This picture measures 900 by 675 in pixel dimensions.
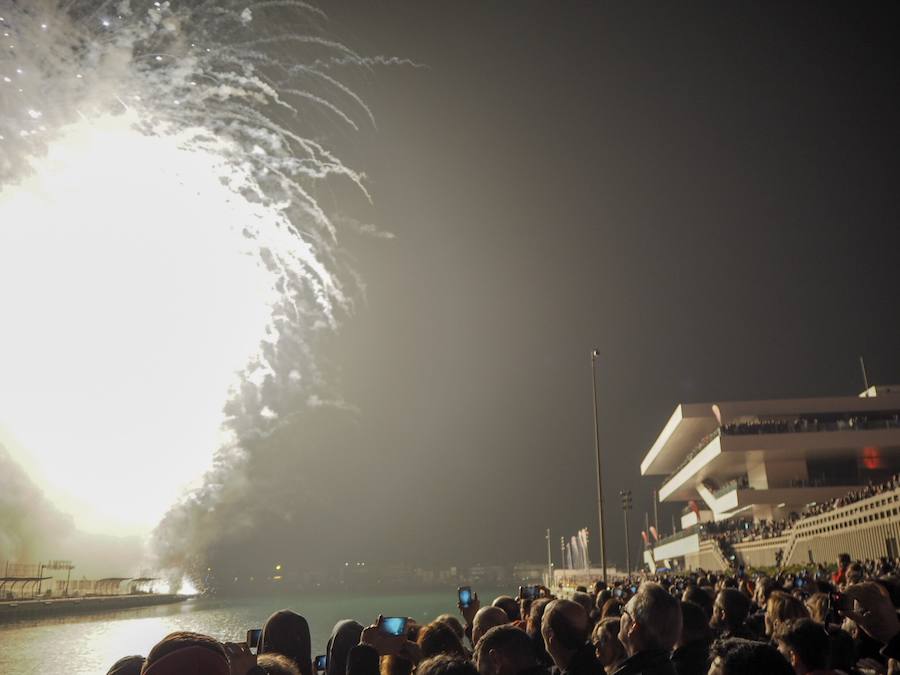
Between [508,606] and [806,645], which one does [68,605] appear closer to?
[508,606]

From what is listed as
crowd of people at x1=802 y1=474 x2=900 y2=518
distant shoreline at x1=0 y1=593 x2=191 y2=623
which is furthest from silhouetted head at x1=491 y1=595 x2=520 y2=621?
distant shoreline at x1=0 y1=593 x2=191 y2=623

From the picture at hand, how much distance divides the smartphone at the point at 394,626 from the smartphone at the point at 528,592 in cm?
609

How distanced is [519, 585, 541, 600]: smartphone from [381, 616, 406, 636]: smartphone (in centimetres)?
609

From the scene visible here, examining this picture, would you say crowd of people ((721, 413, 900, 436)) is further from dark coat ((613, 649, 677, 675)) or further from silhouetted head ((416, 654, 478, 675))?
silhouetted head ((416, 654, 478, 675))

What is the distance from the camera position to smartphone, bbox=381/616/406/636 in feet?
14.5

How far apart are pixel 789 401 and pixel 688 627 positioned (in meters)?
66.6

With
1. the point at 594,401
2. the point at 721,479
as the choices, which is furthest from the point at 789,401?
the point at 594,401

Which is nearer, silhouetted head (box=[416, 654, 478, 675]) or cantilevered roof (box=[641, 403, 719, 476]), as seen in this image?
silhouetted head (box=[416, 654, 478, 675])

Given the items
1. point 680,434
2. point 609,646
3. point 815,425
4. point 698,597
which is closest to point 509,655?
point 609,646

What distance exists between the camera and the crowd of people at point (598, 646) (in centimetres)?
294

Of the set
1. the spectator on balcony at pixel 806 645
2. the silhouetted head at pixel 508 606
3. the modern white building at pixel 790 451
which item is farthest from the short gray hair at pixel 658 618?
the modern white building at pixel 790 451

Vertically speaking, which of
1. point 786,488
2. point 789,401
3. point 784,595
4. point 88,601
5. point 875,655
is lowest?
point 88,601

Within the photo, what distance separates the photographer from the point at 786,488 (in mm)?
61000

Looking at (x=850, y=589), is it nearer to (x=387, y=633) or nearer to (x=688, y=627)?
(x=688, y=627)
